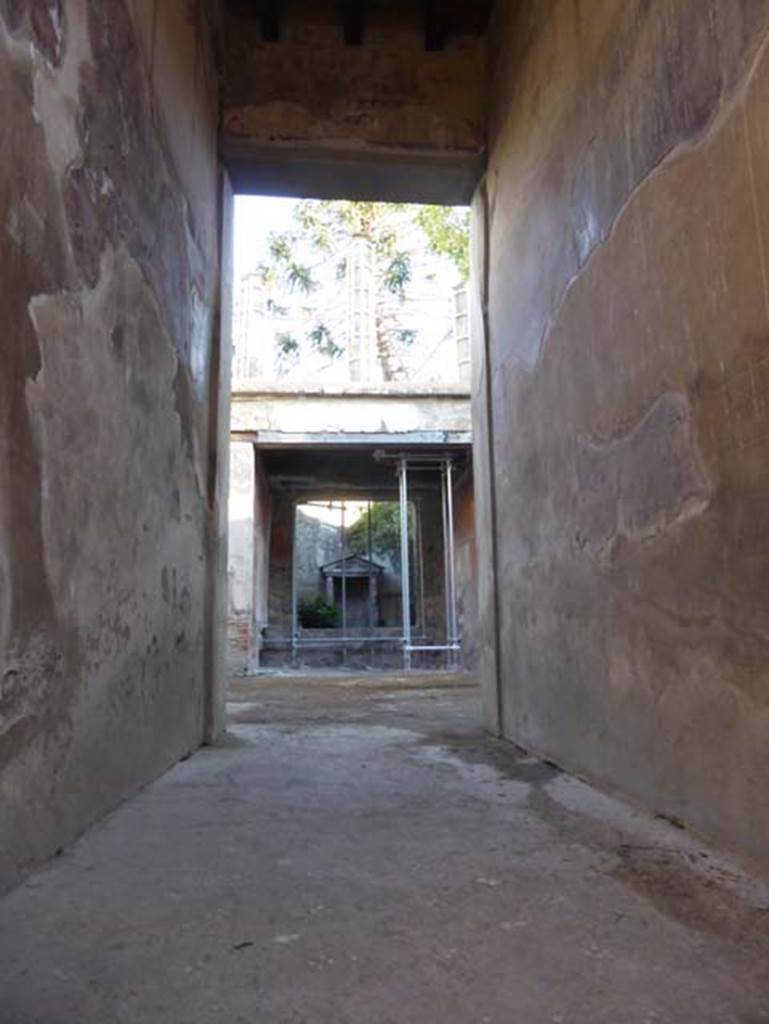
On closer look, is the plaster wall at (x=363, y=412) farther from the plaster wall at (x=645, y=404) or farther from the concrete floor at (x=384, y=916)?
the concrete floor at (x=384, y=916)

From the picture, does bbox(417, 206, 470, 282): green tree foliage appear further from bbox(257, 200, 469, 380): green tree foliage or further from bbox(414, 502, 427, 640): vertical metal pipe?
bbox(414, 502, 427, 640): vertical metal pipe

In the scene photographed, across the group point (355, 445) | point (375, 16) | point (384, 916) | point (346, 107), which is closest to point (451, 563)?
point (355, 445)

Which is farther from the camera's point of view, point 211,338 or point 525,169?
point 211,338

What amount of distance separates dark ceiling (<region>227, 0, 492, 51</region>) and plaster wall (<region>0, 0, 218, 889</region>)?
114 cm

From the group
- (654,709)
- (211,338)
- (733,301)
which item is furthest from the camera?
(211,338)

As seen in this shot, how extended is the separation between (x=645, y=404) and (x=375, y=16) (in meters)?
3.39

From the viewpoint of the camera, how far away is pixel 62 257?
1884 mm

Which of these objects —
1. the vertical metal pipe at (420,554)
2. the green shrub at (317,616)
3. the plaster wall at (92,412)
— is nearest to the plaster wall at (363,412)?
the vertical metal pipe at (420,554)

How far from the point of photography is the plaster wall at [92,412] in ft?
5.42

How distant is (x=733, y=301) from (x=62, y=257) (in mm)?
1639

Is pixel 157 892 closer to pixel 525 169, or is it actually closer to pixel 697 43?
pixel 697 43

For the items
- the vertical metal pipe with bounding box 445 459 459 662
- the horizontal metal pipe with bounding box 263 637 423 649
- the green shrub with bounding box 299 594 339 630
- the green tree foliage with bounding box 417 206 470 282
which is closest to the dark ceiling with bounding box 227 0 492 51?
the vertical metal pipe with bounding box 445 459 459 662

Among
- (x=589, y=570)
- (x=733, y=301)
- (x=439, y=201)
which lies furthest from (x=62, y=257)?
(x=439, y=201)

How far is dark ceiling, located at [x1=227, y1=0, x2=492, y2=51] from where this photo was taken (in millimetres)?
4195
